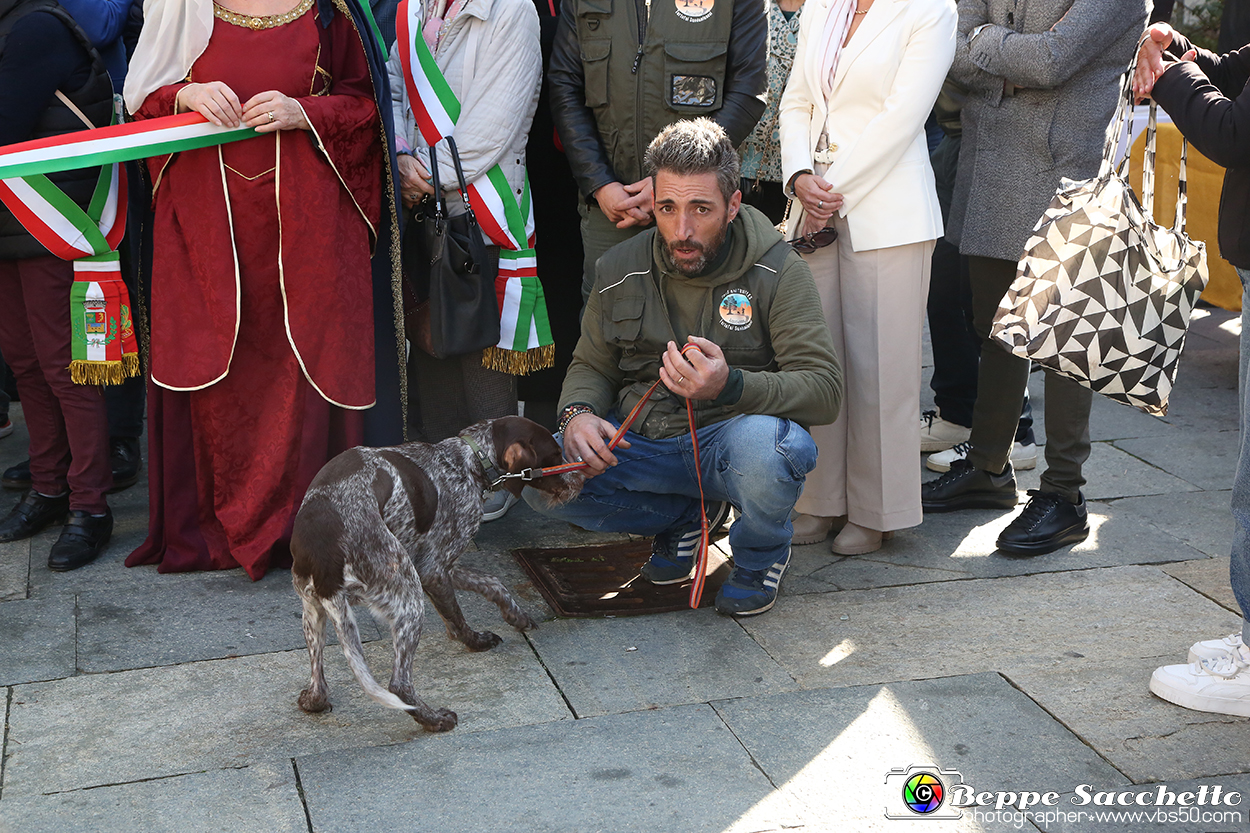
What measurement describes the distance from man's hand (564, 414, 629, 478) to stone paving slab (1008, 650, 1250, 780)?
1.28 meters

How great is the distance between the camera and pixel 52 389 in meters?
4.23

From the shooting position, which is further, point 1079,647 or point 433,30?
point 433,30

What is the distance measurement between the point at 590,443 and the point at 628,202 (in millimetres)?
1022

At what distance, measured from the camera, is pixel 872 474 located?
4.09m

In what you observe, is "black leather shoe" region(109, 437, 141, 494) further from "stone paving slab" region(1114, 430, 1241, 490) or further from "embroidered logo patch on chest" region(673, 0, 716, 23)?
"stone paving slab" region(1114, 430, 1241, 490)

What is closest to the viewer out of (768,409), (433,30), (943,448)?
(768,409)

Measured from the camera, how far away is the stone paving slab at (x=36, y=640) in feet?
11.0

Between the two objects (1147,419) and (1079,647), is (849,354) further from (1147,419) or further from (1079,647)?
(1147,419)

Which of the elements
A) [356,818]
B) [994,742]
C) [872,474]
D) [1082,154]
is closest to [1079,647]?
[994,742]

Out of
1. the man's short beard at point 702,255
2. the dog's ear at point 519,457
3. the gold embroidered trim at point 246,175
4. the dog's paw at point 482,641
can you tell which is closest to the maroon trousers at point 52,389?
the gold embroidered trim at point 246,175

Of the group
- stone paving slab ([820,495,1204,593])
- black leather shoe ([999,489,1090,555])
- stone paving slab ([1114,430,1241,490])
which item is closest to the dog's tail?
stone paving slab ([820,495,1204,593])

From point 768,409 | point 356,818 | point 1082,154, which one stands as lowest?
point 356,818

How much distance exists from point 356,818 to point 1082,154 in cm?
306

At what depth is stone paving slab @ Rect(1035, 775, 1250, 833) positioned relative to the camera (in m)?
2.61
